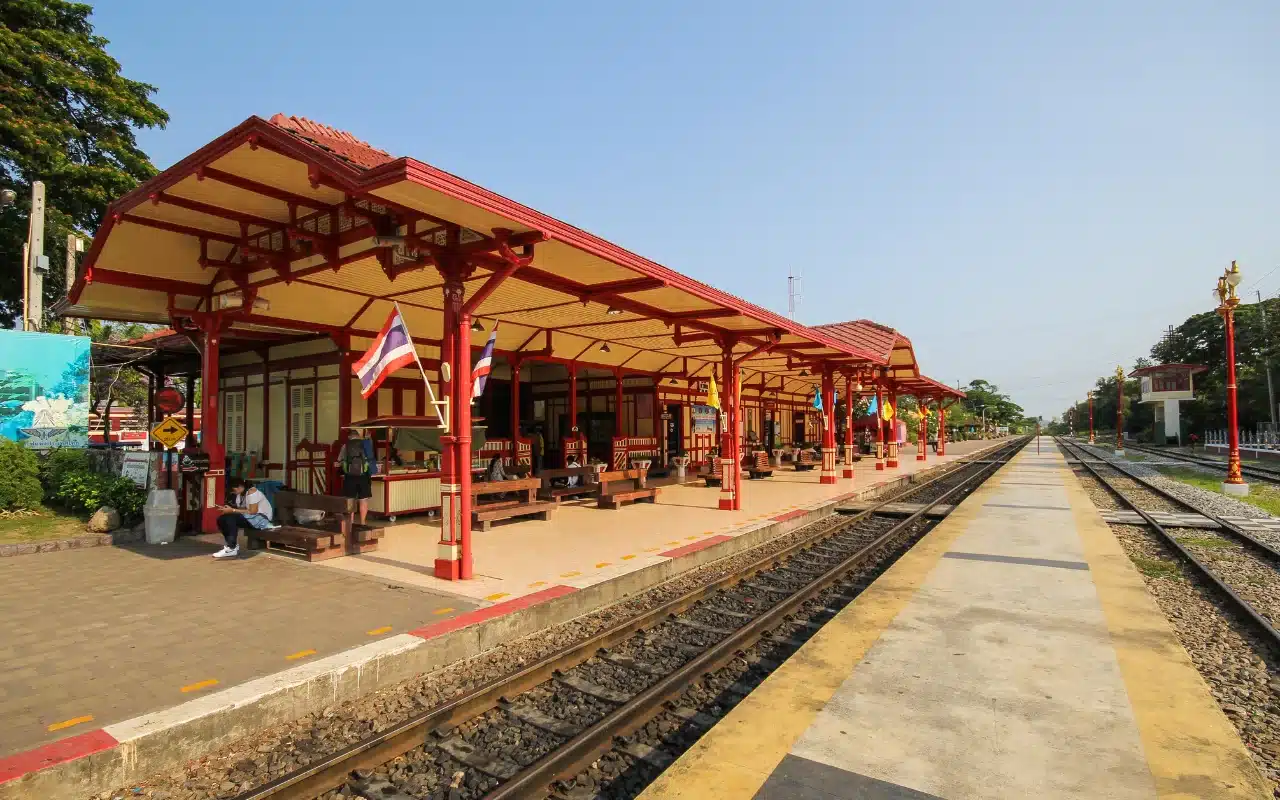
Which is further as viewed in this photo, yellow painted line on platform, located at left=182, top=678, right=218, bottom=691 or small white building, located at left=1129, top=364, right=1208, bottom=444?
small white building, located at left=1129, top=364, right=1208, bottom=444

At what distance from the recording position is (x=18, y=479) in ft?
32.8

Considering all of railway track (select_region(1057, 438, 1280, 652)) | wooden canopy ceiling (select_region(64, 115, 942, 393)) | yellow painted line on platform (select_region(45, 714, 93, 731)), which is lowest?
railway track (select_region(1057, 438, 1280, 652))

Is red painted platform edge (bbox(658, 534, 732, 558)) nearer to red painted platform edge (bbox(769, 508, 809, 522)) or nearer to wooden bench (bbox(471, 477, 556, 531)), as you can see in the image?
red painted platform edge (bbox(769, 508, 809, 522))

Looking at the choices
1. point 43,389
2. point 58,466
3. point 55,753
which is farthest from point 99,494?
point 55,753

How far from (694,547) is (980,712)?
518cm

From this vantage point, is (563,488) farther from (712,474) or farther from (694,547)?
(712,474)

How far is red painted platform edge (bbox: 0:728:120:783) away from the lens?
119 inches

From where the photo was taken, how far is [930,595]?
6488 millimetres

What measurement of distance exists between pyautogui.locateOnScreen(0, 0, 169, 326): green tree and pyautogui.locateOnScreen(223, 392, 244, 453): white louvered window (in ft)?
39.8

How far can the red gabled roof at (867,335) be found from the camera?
18953 millimetres

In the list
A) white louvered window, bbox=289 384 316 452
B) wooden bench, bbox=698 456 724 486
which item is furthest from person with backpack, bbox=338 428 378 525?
wooden bench, bbox=698 456 724 486

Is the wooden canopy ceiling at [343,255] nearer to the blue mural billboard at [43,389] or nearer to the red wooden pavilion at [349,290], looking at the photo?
the red wooden pavilion at [349,290]

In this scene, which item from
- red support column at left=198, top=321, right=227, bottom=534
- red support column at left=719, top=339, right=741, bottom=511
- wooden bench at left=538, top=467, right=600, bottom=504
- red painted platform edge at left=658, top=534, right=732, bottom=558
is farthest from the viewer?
red support column at left=719, top=339, right=741, bottom=511

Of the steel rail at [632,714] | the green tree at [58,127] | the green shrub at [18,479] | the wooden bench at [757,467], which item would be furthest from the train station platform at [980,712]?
the green tree at [58,127]
